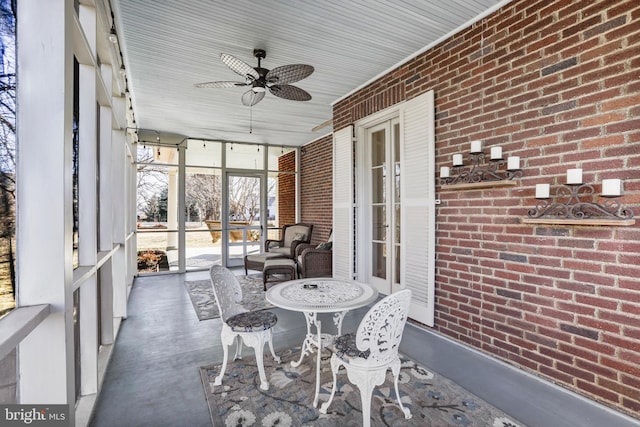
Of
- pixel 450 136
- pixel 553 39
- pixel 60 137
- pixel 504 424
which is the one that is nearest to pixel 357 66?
pixel 450 136

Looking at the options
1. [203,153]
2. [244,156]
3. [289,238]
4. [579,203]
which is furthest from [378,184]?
[203,153]

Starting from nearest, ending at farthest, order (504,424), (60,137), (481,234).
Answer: (60,137) < (504,424) < (481,234)

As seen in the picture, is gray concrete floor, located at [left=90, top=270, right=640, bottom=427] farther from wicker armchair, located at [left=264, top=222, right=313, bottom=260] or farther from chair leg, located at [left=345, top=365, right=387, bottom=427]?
wicker armchair, located at [left=264, top=222, right=313, bottom=260]

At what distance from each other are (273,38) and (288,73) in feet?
1.32

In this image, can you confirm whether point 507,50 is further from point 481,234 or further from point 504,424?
point 504,424

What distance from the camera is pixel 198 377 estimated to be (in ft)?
7.67

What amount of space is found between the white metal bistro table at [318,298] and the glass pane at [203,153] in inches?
194

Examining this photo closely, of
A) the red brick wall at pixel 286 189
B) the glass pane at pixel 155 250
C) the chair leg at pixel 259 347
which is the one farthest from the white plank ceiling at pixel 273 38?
the red brick wall at pixel 286 189

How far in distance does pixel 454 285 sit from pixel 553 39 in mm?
2093

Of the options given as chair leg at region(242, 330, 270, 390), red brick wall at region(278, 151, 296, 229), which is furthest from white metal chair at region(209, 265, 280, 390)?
red brick wall at region(278, 151, 296, 229)

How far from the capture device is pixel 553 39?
2211mm

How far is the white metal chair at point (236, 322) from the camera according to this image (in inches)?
87.1

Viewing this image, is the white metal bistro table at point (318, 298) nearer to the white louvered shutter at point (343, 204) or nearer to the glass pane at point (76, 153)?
the glass pane at point (76, 153)

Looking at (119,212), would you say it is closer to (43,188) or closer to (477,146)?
(43,188)
